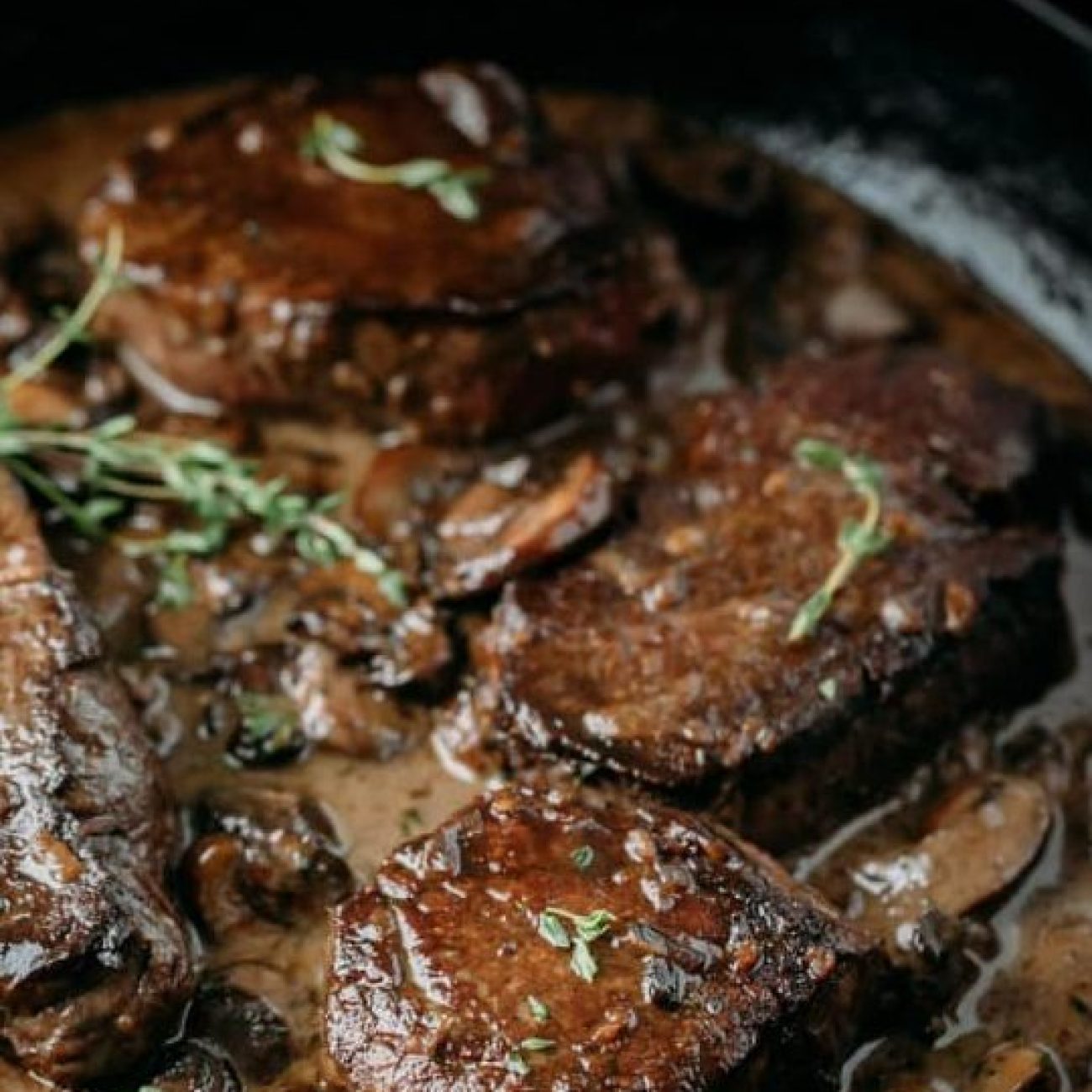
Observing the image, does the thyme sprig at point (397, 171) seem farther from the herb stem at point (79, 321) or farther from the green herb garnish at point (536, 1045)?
the green herb garnish at point (536, 1045)

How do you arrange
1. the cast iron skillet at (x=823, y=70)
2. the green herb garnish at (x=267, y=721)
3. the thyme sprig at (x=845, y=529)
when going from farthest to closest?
1. the cast iron skillet at (x=823, y=70)
2. the green herb garnish at (x=267, y=721)
3. the thyme sprig at (x=845, y=529)

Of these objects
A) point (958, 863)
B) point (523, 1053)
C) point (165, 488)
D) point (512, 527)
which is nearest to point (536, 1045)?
point (523, 1053)

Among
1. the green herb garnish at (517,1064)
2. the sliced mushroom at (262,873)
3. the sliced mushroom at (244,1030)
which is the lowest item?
the sliced mushroom at (244,1030)

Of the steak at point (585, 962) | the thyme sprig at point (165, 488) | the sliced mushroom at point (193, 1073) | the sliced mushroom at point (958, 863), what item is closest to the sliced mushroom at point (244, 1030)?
the sliced mushroom at point (193, 1073)

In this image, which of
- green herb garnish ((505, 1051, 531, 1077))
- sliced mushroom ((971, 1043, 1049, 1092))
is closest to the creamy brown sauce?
sliced mushroom ((971, 1043, 1049, 1092))

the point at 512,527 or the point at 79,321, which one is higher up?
the point at 512,527

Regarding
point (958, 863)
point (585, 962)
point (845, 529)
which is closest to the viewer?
point (585, 962)

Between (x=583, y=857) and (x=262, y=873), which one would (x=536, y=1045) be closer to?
(x=583, y=857)

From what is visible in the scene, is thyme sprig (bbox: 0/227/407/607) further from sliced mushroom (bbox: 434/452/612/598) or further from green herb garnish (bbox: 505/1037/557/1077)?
green herb garnish (bbox: 505/1037/557/1077)
